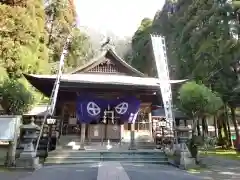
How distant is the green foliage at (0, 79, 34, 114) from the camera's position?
1285cm

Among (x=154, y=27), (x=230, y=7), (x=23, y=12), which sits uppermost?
(x=154, y=27)

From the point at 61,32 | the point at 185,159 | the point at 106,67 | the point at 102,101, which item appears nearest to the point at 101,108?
the point at 102,101

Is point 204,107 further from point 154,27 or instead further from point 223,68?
point 154,27

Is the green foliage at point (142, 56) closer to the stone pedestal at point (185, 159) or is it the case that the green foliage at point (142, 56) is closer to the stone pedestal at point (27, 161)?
the stone pedestal at point (185, 159)

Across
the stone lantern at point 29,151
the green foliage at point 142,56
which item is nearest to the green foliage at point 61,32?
the green foliage at point 142,56

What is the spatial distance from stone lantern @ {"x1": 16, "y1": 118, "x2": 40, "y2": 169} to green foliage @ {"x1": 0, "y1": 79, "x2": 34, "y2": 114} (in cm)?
220

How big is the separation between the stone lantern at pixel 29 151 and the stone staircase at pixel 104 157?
128 centimetres

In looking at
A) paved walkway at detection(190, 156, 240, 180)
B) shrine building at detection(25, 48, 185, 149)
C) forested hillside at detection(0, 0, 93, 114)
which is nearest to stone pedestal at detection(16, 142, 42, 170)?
forested hillside at detection(0, 0, 93, 114)

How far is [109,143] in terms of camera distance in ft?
51.6

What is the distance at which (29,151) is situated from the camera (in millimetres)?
10422

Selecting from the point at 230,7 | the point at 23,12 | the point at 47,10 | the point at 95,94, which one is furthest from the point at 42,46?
the point at 230,7

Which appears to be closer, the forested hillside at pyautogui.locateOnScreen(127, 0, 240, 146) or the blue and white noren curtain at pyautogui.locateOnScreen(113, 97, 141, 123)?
the blue and white noren curtain at pyautogui.locateOnScreen(113, 97, 141, 123)

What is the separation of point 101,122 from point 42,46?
15691mm

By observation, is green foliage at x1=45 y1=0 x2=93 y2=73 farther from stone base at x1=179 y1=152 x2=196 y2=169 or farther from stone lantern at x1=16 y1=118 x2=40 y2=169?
stone base at x1=179 y1=152 x2=196 y2=169
